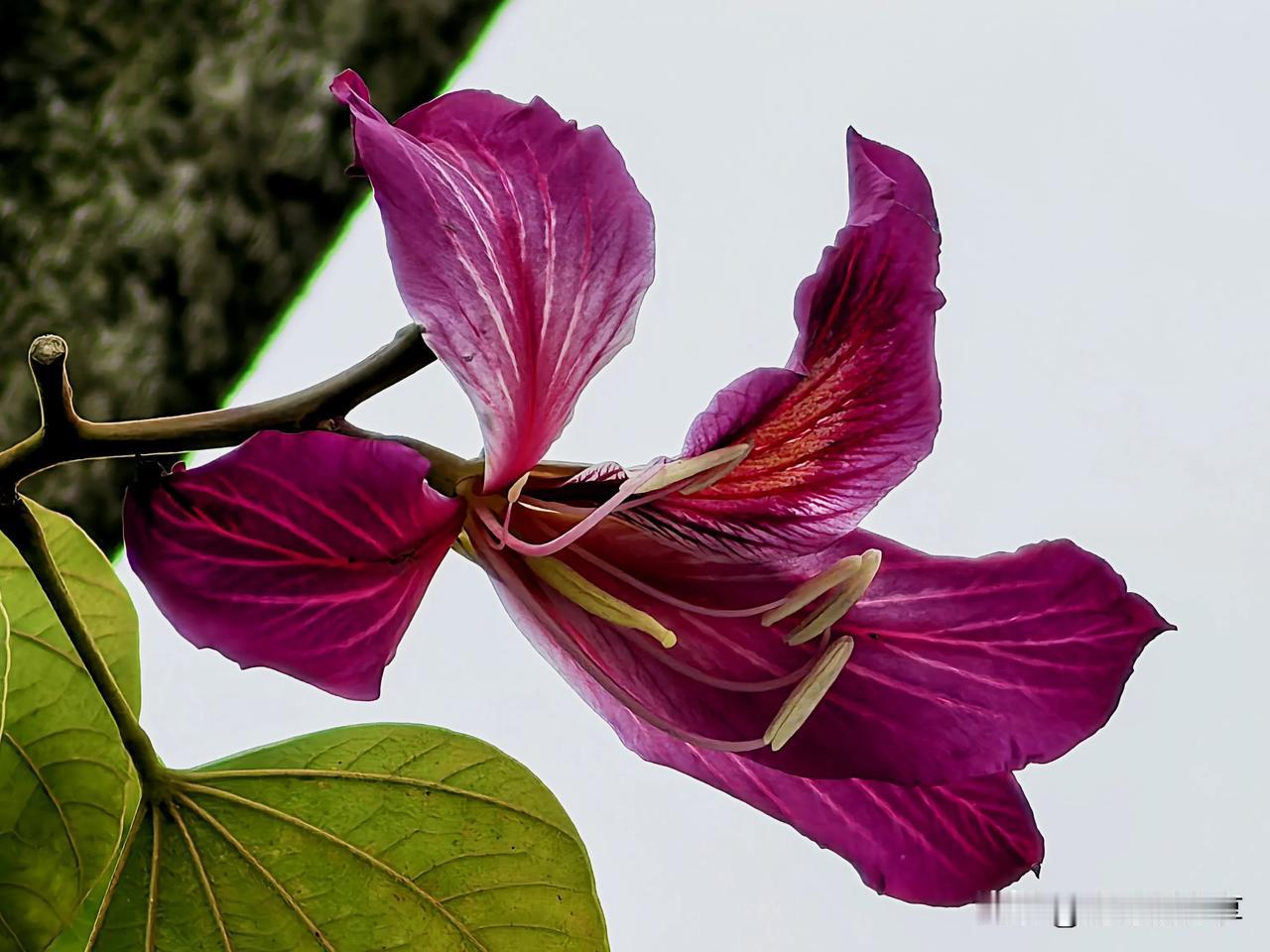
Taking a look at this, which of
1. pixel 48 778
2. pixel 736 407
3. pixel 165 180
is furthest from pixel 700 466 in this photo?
pixel 165 180

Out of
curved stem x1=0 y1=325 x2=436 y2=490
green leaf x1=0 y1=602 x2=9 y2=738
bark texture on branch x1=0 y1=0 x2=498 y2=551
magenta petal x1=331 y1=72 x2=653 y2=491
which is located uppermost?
bark texture on branch x1=0 y1=0 x2=498 y2=551

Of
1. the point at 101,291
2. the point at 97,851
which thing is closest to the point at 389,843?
the point at 97,851


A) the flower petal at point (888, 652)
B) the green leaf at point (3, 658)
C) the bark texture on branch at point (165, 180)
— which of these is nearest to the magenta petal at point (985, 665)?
the flower petal at point (888, 652)

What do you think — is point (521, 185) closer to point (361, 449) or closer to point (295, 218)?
point (361, 449)

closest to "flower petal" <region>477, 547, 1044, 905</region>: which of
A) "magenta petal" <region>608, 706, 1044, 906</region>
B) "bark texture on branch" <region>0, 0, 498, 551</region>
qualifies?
"magenta petal" <region>608, 706, 1044, 906</region>

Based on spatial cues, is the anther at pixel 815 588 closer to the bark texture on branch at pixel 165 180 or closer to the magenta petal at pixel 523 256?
the magenta petal at pixel 523 256

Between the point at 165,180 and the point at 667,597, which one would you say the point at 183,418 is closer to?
the point at 667,597

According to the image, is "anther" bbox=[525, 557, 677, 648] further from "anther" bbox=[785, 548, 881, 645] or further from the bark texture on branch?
the bark texture on branch
